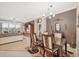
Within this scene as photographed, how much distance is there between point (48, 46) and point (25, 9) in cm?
84

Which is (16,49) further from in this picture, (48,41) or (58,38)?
(58,38)

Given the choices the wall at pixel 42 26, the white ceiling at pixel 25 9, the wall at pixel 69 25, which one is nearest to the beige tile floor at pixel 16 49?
the wall at pixel 42 26

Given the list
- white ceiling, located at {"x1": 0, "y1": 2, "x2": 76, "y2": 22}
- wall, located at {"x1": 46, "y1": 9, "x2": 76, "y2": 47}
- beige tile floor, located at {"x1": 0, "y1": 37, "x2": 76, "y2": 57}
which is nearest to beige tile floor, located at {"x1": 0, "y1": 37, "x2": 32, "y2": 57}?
beige tile floor, located at {"x1": 0, "y1": 37, "x2": 76, "y2": 57}

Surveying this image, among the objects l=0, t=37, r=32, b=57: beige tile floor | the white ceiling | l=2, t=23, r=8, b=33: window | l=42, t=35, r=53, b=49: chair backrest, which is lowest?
l=0, t=37, r=32, b=57: beige tile floor

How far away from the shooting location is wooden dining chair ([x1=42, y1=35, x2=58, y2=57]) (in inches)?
82.0

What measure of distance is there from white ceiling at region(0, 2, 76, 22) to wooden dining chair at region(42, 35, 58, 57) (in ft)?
1.47

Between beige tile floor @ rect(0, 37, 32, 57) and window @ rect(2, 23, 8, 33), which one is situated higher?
window @ rect(2, 23, 8, 33)

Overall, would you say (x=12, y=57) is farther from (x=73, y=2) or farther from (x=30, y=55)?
(x=73, y=2)

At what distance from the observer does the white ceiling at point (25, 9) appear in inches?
80.6

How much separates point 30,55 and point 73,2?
4.29 ft

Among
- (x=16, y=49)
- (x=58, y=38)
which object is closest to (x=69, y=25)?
(x=58, y=38)

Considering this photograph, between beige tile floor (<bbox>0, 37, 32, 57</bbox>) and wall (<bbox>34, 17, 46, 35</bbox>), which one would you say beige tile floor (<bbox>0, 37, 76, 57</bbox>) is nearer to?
beige tile floor (<bbox>0, 37, 32, 57</bbox>)

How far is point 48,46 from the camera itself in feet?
6.91

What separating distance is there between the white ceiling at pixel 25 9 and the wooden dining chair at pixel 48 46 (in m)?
0.45
